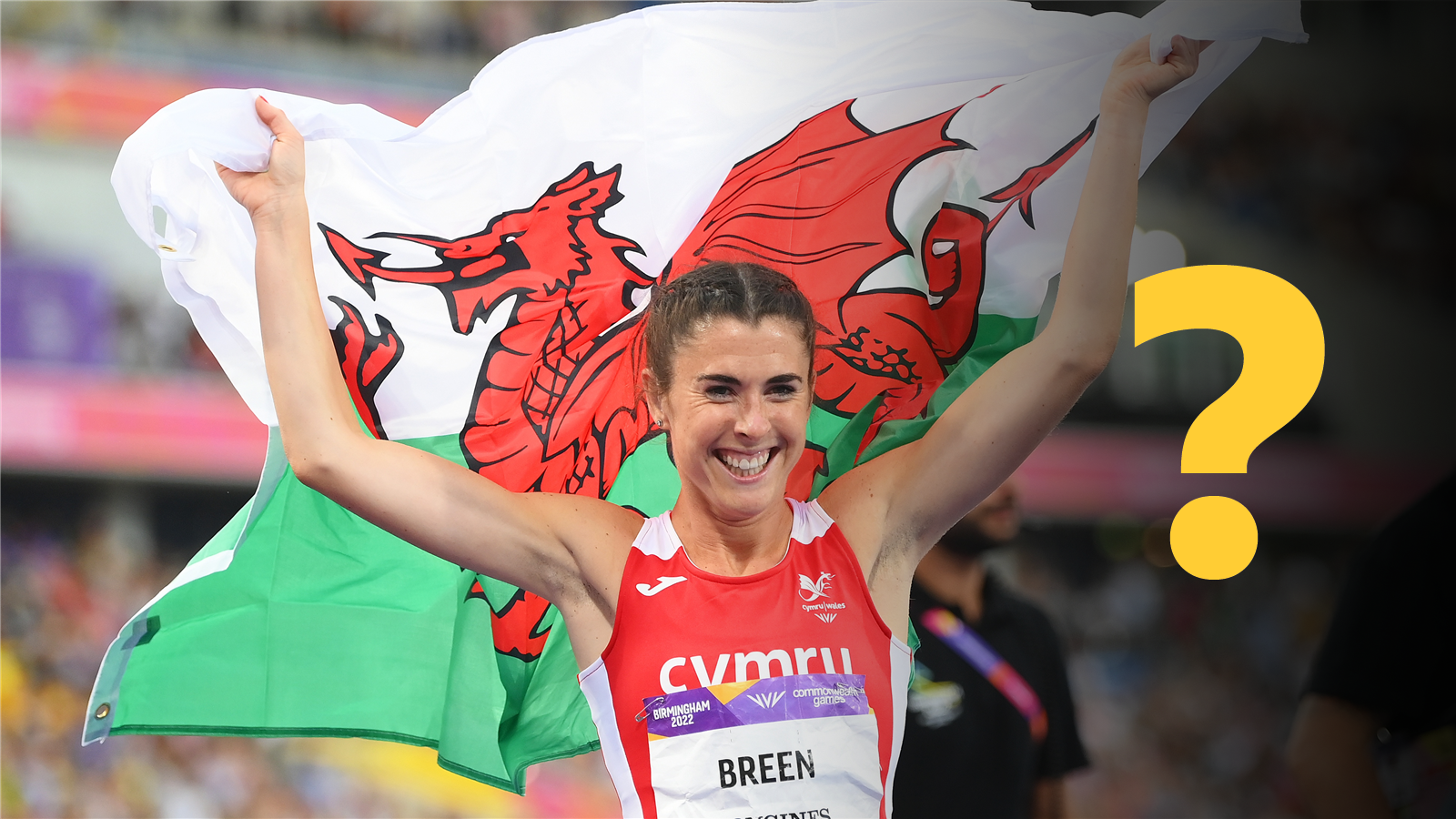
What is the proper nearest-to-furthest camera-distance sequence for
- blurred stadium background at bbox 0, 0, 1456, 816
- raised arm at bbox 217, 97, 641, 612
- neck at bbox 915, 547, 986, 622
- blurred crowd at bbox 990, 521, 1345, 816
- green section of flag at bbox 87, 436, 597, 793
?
1. raised arm at bbox 217, 97, 641, 612
2. green section of flag at bbox 87, 436, 597, 793
3. neck at bbox 915, 547, 986, 622
4. blurred stadium background at bbox 0, 0, 1456, 816
5. blurred crowd at bbox 990, 521, 1345, 816

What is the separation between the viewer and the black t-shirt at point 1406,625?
251 centimetres

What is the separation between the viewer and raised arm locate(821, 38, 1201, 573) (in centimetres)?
252

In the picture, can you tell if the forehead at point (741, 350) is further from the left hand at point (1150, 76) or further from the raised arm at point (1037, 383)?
the left hand at point (1150, 76)

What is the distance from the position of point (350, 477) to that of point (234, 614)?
806 mm

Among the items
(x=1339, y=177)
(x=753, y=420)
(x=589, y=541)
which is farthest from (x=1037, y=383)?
(x=1339, y=177)

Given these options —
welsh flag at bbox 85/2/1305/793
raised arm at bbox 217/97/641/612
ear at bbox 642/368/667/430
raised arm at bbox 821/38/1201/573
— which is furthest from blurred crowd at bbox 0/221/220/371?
raised arm at bbox 821/38/1201/573

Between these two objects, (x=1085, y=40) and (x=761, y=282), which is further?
(x=1085, y=40)

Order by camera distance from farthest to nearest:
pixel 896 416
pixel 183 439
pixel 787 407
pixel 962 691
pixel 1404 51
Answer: pixel 1404 51
pixel 183 439
pixel 962 691
pixel 896 416
pixel 787 407

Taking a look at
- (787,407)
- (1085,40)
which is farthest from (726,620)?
(1085,40)

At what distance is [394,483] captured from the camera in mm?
2477

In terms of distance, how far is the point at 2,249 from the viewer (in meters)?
12.3

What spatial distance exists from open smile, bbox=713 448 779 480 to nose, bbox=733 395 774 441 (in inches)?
1.9

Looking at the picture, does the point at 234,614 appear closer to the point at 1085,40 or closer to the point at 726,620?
the point at 726,620

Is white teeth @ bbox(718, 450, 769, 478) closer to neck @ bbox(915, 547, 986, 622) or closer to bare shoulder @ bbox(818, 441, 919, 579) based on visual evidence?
bare shoulder @ bbox(818, 441, 919, 579)
